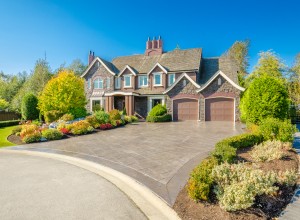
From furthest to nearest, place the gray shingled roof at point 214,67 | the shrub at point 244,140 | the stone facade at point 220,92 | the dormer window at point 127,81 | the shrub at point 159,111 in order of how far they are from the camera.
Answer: the dormer window at point 127,81
the gray shingled roof at point 214,67
the shrub at point 159,111
the stone facade at point 220,92
the shrub at point 244,140

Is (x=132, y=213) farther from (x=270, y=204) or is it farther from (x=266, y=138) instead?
(x=266, y=138)

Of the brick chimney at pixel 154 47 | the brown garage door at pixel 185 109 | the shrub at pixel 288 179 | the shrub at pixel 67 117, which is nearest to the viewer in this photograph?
the shrub at pixel 288 179

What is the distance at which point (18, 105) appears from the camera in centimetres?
3375

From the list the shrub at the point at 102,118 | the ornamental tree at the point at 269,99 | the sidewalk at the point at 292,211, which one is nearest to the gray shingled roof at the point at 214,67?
the ornamental tree at the point at 269,99

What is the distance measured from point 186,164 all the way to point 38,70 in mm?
45981

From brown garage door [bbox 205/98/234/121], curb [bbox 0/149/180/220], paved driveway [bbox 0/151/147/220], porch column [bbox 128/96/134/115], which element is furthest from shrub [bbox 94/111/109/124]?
brown garage door [bbox 205/98/234/121]

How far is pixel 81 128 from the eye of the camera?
614 inches

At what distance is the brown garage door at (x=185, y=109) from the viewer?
24453 millimetres

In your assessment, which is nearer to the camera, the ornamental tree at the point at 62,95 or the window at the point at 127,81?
the ornamental tree at the point at 62,95

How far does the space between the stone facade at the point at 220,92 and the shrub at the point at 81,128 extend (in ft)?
44.4

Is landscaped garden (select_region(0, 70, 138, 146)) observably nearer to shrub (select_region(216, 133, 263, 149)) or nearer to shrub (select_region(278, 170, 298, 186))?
shrub (select_region(216, 133, 263, 149))

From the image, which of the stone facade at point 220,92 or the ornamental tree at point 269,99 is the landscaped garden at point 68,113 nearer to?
the stone facade at point 220,92

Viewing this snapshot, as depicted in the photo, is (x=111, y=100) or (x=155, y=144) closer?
(x=155, y=144)

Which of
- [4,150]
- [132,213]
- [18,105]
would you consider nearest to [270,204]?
[132,213]
